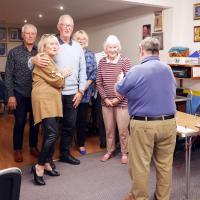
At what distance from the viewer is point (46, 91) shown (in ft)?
8.83

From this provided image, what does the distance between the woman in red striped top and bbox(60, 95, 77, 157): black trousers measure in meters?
0.38

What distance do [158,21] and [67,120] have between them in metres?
2.41

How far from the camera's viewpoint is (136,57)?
5.20 meters

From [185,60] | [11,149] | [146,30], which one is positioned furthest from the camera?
[146,30]

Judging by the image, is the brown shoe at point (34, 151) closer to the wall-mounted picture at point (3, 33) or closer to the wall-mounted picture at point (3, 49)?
the wall-mounted picture at point (3, 49)

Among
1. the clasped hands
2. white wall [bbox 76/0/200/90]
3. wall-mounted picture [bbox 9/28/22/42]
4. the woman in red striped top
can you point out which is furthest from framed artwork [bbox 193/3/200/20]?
wall-mounted picture [bbox 9/28/22/42]

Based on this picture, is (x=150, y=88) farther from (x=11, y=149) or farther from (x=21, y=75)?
(x=11, y=149)

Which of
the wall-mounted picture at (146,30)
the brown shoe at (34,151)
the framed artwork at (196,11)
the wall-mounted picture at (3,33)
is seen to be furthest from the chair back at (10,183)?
the wall-mounted picture at (3,33)

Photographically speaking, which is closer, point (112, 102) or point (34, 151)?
point (112, 102)

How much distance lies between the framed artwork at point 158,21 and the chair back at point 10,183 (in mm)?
4039

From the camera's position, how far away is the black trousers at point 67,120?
10.1 feet

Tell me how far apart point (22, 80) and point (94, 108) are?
1583 millimetres

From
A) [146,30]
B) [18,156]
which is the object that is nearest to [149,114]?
[18,156]

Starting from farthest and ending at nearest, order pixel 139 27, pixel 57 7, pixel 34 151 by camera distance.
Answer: pixel 57 7 → pixel 139 27 → pixel 34 151
